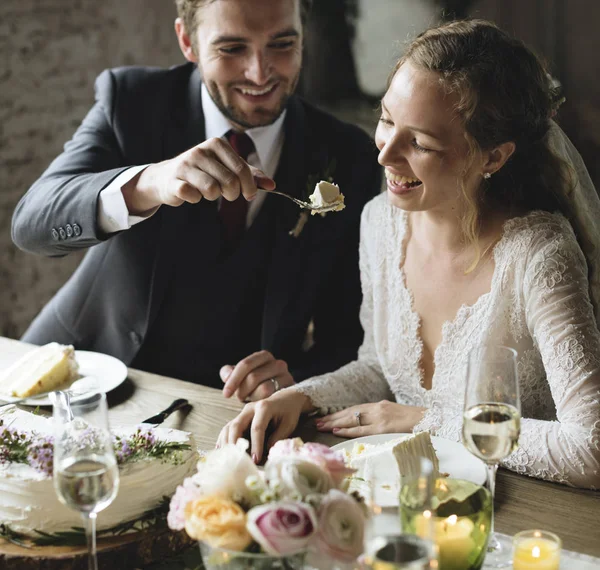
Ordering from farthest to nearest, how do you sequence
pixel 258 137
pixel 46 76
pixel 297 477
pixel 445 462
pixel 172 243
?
1. pixel 46 76
2. pixel 258 137
3. pixel 172 243
4. pixel 445 462
5. pixel 297 477

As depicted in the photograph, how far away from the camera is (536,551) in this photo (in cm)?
115

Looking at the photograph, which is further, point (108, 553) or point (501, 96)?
point (501, 96)

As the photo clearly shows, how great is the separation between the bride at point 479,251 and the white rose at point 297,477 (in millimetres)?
638

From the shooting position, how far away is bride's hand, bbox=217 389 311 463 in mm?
1632

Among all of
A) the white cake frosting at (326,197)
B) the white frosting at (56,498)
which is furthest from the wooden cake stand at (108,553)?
the white cake frosting at (326,197)

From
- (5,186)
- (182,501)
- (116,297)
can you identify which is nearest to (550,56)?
(116,297)

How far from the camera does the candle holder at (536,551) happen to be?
1.14 metres

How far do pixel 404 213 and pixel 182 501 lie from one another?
1411mm

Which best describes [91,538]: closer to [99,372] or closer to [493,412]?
[493,412]

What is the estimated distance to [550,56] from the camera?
3129 mm

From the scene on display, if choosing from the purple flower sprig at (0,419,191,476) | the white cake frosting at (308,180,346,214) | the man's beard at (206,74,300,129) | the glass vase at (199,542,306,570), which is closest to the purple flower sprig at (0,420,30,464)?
the purple flower sprig at (0,419,191,476)

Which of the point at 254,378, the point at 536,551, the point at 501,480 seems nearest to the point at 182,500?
the point at 536,551

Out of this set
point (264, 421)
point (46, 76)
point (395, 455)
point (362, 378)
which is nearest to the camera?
point (395, 455)

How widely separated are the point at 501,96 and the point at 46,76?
256cm
